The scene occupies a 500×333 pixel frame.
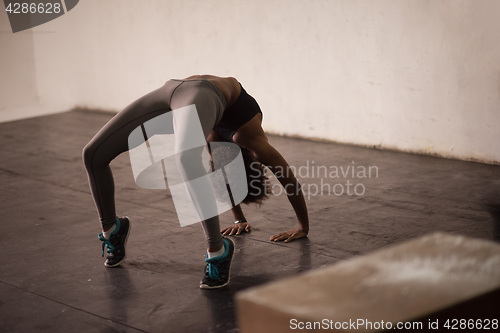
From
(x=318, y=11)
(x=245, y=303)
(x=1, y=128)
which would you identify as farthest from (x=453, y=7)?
(x=1, y=128)

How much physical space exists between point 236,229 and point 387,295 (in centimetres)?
190

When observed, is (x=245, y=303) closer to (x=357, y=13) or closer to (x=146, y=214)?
(x=146, y=214)

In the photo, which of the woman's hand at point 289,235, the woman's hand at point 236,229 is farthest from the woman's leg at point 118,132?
the woman's hand at point 289,235

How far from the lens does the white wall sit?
437cm

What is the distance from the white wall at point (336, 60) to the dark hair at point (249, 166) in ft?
7.15

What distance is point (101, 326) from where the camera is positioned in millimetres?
2121

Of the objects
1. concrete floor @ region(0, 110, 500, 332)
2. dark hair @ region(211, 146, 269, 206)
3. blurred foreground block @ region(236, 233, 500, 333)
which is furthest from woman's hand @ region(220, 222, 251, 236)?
blurred foreground block @ region(236, 233, 500, 333)

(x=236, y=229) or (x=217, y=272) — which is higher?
(x=217, y=272)

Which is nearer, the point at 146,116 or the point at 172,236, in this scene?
the point at 146,116

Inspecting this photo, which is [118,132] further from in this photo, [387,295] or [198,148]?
[387,295]

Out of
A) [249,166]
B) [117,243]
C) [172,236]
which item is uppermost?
[249,166]

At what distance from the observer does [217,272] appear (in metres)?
2.40

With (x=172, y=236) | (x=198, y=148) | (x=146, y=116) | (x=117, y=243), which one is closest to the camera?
(x=198, y=148)

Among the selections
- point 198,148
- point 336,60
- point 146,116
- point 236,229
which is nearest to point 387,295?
point 198,148
